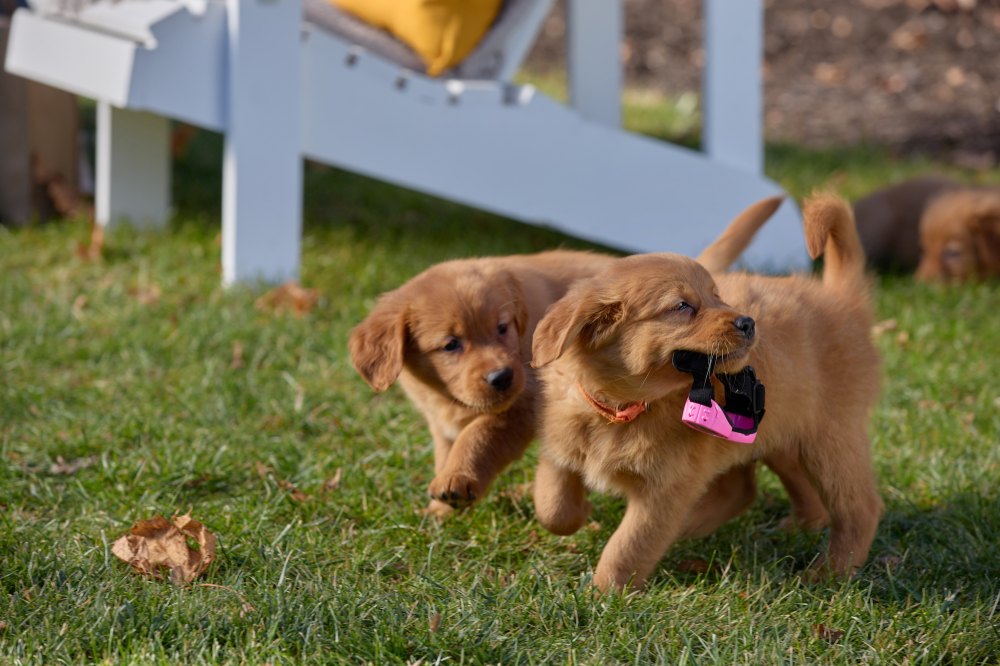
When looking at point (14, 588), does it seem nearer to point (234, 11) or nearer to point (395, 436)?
point (395, 436)

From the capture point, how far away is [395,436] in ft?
13.1

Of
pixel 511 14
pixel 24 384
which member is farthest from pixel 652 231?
pixel 24 384

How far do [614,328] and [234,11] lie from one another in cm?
297

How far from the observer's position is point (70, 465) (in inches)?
145

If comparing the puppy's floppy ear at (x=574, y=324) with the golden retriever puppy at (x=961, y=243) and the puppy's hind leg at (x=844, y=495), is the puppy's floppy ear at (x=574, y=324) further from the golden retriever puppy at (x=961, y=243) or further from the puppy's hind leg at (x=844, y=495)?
the golden retriever puppy at (x=961, y=243)

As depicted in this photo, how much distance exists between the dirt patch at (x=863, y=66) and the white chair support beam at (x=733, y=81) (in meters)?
3.00

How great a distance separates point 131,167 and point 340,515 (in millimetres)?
3403

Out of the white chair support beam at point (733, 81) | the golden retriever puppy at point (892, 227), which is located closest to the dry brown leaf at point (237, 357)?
the white chair support beam at point (733, 81)

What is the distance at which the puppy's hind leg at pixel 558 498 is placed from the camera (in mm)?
3102

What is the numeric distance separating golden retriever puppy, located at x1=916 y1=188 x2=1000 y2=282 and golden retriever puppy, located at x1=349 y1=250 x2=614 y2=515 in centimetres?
332

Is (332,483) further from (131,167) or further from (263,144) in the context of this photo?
(131,167)

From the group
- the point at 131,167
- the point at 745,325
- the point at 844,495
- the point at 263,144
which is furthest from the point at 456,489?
the point at 131,167

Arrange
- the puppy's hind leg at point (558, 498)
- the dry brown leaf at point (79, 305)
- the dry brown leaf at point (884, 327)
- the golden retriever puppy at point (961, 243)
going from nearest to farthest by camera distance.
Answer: the puppy's hind leg at point (558, 498), the dry brown leaf at point (79, 305), the dry brown leaf at point (884, 327), the golden retriever puppy at point (961, 243)

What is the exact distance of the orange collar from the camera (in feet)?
9.40
